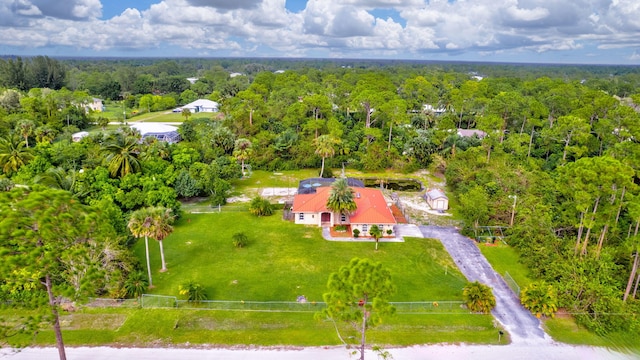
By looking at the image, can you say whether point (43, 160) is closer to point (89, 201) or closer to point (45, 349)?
point (89, 201)

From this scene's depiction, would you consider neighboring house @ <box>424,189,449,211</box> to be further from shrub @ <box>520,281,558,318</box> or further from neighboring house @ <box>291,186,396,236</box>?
shrub @ <box>520,281,558,318</box>

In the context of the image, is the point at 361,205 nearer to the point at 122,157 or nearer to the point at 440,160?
the point at 440,160

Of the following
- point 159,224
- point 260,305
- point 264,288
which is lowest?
point 264,288

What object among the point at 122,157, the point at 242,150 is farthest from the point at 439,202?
the point at 122,157

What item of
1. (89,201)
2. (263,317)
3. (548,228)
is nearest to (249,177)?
(89,201)

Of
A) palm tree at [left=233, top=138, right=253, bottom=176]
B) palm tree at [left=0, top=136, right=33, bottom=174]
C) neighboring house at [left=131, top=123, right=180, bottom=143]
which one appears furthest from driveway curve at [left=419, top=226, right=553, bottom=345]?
neighboring house at [left=131, top=123, right=180, bottom=143]
